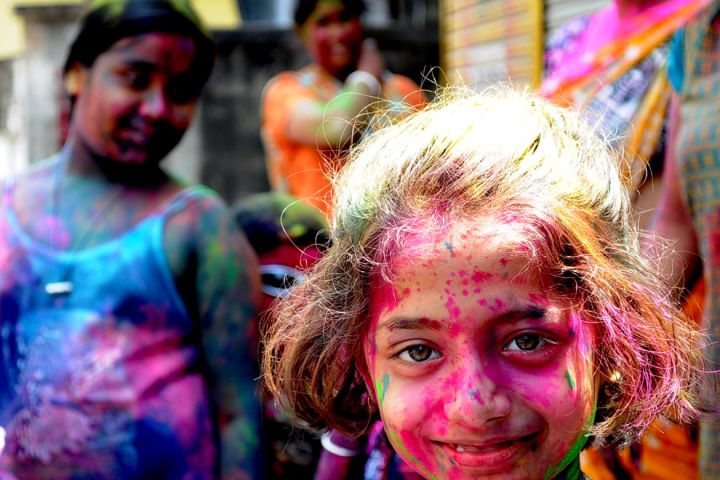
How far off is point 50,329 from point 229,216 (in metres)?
0.54

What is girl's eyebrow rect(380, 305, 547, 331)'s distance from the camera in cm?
143

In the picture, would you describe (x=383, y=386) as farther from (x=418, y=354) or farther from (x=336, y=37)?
(x=336, y=37)

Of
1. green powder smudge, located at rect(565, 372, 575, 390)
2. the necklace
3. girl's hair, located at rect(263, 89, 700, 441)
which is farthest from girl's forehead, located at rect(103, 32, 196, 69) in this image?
green powder smudge, located at rect(565, 372, 575, 390)

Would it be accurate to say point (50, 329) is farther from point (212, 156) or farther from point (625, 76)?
point (212, 156)

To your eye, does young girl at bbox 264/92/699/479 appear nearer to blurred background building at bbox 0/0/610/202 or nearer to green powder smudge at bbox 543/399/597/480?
green powder smudge at bbox 543/399/597/480

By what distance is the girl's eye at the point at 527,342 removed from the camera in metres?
1.44

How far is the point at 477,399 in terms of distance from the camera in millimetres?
1391

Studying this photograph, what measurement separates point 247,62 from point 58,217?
4.72 m

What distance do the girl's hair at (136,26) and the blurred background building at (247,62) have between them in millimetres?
2552

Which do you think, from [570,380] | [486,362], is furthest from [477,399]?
[570,380]

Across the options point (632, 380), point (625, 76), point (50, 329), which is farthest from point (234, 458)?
point (625, 76)

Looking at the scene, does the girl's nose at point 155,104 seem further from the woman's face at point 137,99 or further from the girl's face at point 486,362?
the girl's face at point 486,362

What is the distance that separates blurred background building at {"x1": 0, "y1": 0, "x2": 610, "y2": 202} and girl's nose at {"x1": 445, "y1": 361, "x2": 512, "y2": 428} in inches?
139

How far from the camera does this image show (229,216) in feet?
7.98
